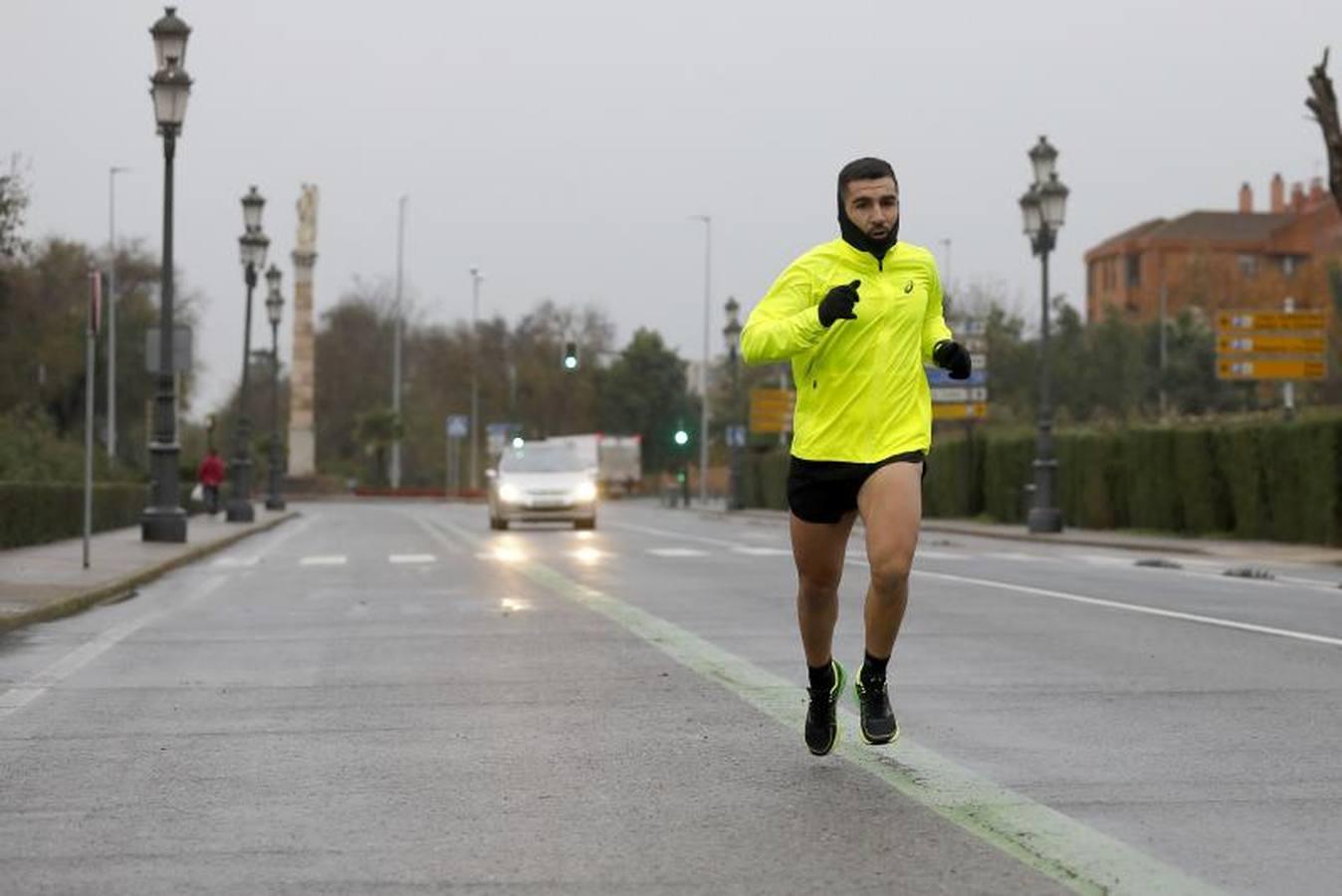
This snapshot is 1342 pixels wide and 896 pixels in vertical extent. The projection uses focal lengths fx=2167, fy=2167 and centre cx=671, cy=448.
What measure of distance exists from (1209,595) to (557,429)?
101019mm

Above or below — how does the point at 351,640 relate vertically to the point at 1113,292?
below

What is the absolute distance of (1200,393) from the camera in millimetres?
79625

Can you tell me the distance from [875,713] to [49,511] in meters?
22.5

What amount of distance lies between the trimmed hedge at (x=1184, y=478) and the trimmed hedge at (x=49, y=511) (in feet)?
55.9

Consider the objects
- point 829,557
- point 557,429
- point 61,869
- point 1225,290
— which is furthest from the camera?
point 557,429

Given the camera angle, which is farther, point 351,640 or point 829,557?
point 351,640

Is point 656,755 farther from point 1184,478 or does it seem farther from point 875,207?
point 1184,478

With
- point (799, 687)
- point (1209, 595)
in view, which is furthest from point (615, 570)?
point (799, 687)

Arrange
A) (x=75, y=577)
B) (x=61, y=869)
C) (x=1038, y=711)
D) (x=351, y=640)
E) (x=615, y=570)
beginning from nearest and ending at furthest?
1. (x=61, y=869)
2. (x=1038, y=711)
3. (x=351, y=640)
4. (x=75, y=577)
5. (x=615, y=570)

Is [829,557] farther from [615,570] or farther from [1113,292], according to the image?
[1113,292]

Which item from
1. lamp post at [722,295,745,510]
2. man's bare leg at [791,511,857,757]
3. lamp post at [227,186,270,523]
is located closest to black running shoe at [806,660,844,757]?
man's bare leg at [791,511,857,757]

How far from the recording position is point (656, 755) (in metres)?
7.45

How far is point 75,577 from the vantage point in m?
18.9

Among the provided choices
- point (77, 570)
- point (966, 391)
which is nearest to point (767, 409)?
point (966, 391)
